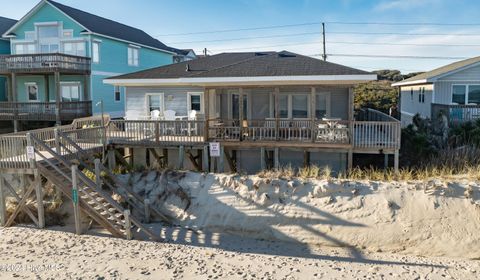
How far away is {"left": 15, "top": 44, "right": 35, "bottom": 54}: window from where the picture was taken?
27047 mm

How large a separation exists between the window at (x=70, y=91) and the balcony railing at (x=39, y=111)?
2046 mm

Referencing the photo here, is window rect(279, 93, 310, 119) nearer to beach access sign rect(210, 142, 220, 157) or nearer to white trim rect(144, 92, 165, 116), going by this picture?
beach access sign rect(210, 142, 220, 157)

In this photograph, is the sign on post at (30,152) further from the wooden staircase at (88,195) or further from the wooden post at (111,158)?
the wooden post at (111,158)

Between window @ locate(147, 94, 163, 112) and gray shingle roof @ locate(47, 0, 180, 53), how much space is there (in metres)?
8.63

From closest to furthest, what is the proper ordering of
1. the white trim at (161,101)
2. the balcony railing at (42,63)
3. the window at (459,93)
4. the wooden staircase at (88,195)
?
the wooden staircase at (88,195)
the white trim at (161,101)
the window at (459,93)
the balcony railing at (42,63)

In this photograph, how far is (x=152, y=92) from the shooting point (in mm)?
20234

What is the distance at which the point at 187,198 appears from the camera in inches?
586

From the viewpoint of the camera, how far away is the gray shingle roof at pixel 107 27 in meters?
26.1

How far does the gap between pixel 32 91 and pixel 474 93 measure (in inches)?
1071

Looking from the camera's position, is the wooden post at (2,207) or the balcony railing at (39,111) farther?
the balcony railing at (39,111)


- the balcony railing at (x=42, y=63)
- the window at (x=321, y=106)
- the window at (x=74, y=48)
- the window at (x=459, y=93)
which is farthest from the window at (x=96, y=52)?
the window at (x=459, y=93)

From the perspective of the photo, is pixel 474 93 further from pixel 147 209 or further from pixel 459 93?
pixel 147 209

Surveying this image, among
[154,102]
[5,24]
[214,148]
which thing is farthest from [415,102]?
[5,24]

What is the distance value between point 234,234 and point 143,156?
6739 mm
